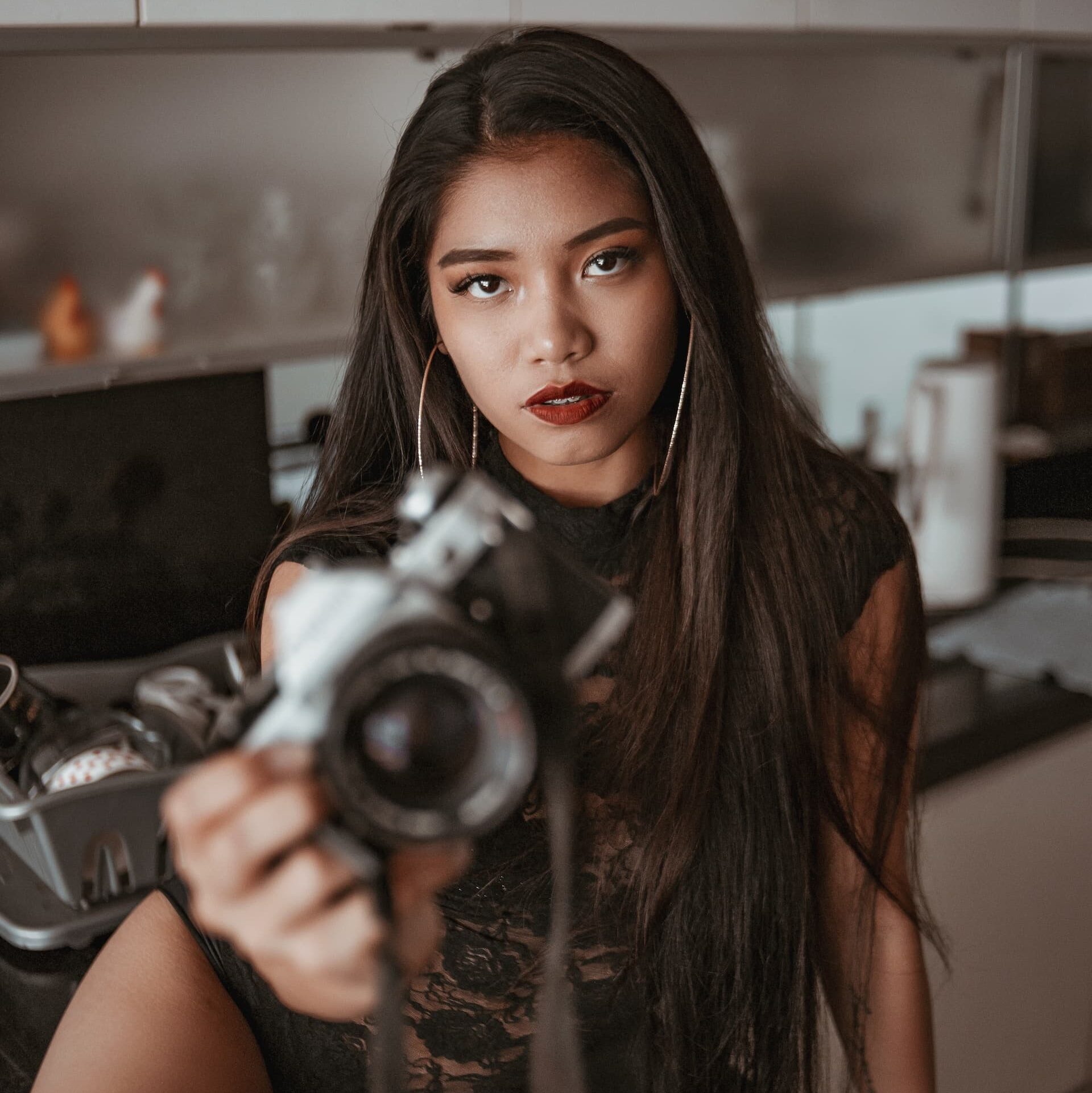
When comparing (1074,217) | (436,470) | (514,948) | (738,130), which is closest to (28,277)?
(436,470)

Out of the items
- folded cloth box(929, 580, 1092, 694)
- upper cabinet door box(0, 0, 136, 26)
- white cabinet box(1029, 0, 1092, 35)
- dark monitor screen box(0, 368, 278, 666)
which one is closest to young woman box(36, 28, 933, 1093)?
upper cabinet door box(0, 0, 136, 26)

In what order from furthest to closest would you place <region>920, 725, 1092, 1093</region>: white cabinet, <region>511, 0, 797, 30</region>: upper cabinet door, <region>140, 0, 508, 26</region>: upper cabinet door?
<region>920, 725, 1092, 1093</region>: white cabinet → <region>511, 0, 797, 30</region>: upper cabinet door → <region>140, 0, 508, 26</region>: upper cabinet door

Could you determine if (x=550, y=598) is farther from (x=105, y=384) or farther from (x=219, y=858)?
(x=105, y=384)

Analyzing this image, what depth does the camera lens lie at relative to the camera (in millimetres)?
540

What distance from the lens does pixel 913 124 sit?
1971 mm

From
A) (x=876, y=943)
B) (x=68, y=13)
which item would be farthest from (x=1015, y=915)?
(x=68, y=13)

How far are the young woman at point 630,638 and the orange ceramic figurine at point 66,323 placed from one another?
36cm

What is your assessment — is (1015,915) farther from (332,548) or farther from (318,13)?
(318,13)

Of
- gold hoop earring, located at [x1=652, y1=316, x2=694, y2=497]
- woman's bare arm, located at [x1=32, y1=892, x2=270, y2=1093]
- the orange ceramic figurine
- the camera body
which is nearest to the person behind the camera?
the camera body

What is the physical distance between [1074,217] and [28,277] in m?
1.81

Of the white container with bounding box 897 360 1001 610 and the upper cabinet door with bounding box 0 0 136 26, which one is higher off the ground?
the upper cabinet door with bounding box 0 0 136 26

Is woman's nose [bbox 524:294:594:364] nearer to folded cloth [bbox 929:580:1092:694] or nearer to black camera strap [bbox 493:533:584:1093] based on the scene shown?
black camera strap [bbox 493:533:584:1093]

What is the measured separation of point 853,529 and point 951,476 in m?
0.87

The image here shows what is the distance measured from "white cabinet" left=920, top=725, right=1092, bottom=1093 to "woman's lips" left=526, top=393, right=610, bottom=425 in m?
0.74
